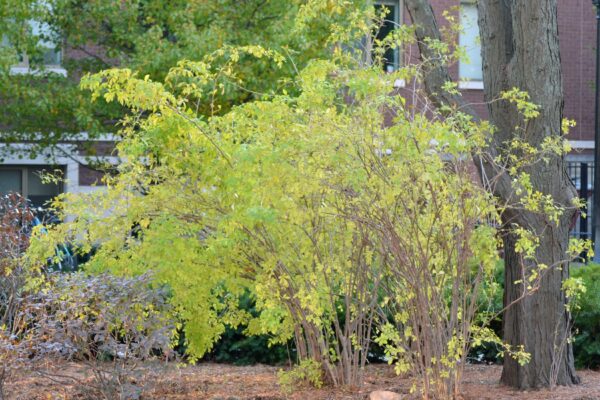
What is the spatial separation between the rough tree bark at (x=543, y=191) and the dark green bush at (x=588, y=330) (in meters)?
1.07

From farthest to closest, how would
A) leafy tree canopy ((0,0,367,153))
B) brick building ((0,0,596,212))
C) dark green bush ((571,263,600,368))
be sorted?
brick building ((0,0,596,212)) → leafy tree canopy ((0,0,367,153)) → dark green bush ((571,263,600,368))

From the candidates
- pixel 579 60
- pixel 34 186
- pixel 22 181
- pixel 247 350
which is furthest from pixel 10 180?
pixel 579 60

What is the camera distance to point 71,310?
668 centimetres

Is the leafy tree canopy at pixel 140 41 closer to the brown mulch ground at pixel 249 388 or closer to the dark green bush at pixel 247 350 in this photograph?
the dark green bush at pixel 247 350

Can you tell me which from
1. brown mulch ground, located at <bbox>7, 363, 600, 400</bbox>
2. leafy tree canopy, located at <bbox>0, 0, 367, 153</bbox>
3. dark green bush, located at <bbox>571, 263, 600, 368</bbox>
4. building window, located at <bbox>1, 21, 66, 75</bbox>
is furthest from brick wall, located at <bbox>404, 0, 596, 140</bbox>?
brown mulch ground, located at <bbox>7, 363, 600, 400</bbox>

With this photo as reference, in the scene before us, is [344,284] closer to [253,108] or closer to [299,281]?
[299,281]

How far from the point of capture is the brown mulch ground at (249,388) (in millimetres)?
7652

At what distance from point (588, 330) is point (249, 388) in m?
3.27

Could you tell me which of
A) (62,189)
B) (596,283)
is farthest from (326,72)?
(62,189)

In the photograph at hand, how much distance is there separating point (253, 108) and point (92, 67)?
1052 cm

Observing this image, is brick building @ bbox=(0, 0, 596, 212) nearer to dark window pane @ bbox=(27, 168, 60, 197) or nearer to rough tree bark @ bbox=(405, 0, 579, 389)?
dark window pane @ bbox=(27, 168, 60, 197)

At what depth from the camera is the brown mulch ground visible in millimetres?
7652

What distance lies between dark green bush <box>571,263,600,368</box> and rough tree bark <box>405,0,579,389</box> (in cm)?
107

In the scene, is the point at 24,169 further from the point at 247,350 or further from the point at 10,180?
the point at 247,350
